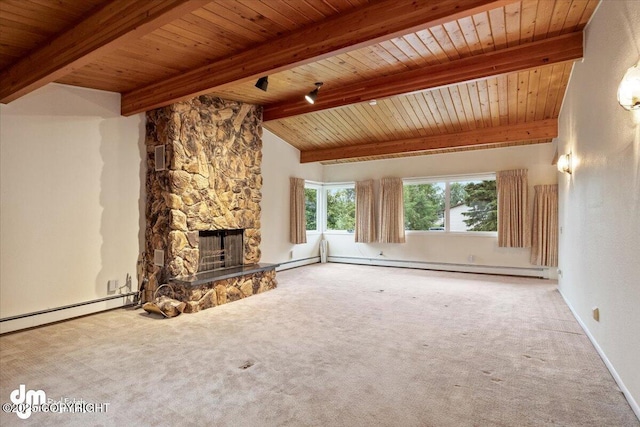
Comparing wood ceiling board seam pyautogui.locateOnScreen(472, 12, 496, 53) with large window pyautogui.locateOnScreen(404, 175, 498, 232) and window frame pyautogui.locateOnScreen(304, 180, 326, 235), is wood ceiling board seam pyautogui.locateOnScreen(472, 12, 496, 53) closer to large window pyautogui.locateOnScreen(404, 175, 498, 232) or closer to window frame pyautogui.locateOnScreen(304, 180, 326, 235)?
large window pyautogui.locateOnScreen(404, 175, 498, 232)

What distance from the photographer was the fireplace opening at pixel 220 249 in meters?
5.00

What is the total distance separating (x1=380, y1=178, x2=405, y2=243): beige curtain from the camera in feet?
25.7

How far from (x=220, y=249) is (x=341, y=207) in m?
4.23

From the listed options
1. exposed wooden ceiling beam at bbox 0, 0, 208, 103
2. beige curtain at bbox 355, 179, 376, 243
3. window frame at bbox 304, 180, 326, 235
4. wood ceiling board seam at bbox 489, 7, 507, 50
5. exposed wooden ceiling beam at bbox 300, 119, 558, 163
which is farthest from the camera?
window frame at bbox 304, 180, 326, 235

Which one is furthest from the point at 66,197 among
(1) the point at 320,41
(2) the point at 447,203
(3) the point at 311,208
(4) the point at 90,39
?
(2) the point at 447,203

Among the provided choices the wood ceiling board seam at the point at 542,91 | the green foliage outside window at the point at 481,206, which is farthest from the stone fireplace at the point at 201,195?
the green foliage outside window at the point at 481,206

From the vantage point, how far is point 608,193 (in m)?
2.70

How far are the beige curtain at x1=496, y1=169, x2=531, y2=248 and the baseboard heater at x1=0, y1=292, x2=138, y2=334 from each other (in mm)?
6374

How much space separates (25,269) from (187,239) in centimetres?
166

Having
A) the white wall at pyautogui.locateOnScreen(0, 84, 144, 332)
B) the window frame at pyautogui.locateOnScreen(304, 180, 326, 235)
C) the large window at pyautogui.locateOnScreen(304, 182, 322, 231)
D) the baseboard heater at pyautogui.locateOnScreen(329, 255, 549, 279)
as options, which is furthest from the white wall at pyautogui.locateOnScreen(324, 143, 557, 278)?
the white wall at pyautogui.locateOnScreen(0, 84, 144, 332)

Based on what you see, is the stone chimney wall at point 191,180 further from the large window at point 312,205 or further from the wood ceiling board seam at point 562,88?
the wood ceiling board seam at point 562,88

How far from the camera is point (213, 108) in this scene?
5059mm

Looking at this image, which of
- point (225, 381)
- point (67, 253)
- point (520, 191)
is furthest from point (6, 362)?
point (520, 191)

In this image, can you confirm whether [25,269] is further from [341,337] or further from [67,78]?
[341,337]
